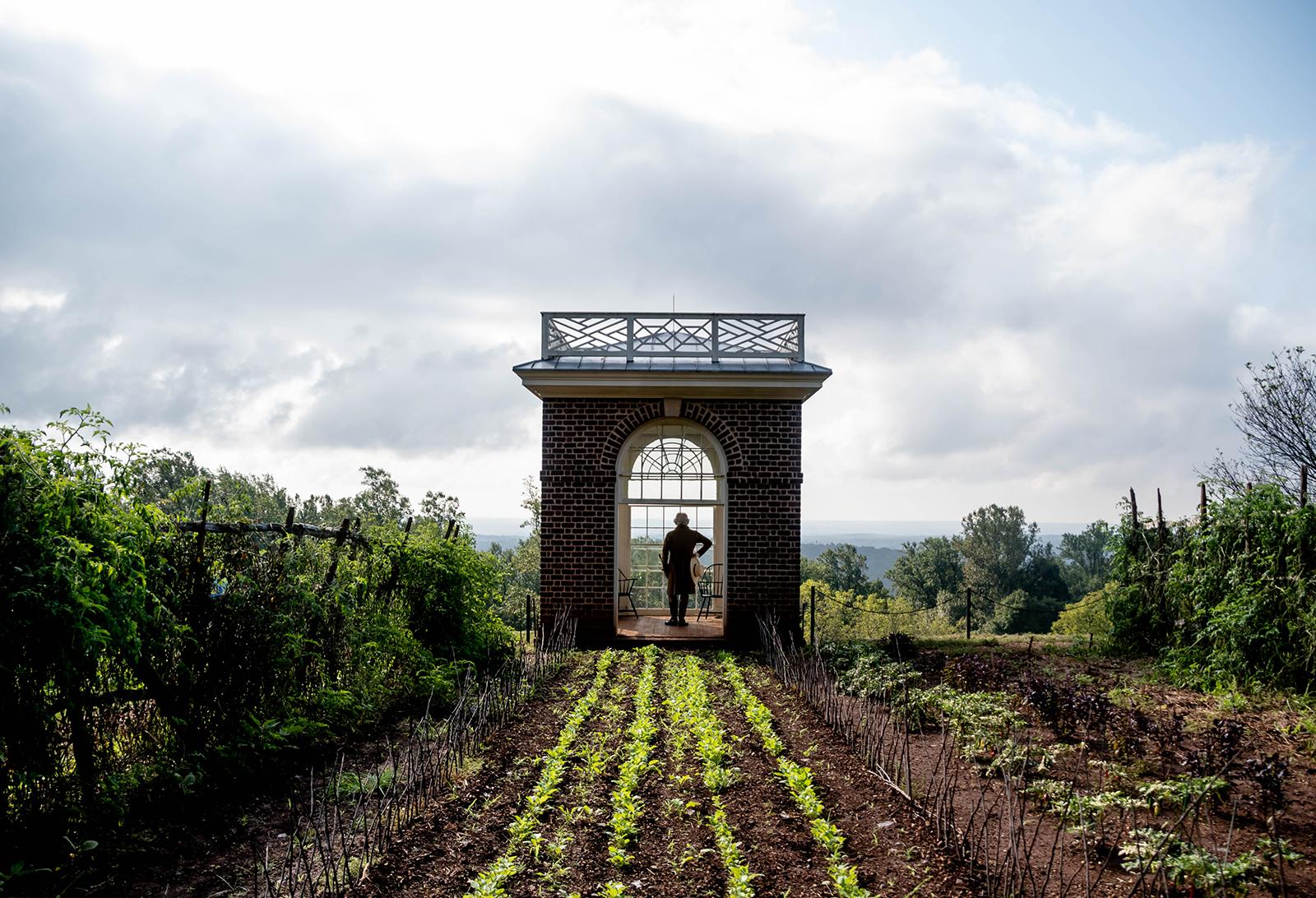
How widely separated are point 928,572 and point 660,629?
207ft

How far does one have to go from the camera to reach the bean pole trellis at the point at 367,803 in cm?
473

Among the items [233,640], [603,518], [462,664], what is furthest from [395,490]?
[233,640]

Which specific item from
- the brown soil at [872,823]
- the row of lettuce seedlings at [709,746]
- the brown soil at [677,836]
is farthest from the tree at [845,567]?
the brown soil at [677,836]

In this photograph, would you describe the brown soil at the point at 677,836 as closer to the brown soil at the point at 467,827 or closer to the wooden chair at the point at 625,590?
the brown soil at the point at 467,827

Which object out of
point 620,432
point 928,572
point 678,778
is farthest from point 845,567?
point 678,778

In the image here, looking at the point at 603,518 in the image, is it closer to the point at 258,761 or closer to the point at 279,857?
the point at 258,761

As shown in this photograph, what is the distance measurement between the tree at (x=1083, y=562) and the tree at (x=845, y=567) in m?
16.6

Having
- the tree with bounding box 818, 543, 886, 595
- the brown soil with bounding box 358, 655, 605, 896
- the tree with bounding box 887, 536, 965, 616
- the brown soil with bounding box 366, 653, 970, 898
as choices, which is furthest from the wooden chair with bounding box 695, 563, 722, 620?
the tree with bounding box 887, 536, 965, 616

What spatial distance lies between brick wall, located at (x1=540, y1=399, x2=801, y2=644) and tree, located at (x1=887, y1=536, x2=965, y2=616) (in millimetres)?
59607

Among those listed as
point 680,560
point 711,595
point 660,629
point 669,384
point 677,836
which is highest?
point 669,384

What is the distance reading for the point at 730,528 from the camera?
13812 mm

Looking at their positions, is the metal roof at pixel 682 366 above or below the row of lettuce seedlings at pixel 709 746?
above

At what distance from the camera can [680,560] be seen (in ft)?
48.5

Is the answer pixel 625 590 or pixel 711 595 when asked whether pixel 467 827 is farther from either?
pixel 711 595
